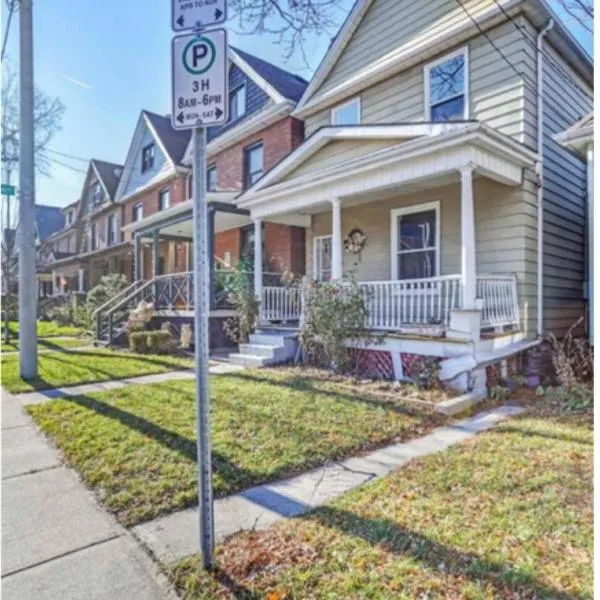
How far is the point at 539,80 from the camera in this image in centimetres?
828

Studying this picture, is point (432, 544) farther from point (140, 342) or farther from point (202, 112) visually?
point (140, 342)

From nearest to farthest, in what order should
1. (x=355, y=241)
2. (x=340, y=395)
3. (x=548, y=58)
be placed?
(x=340, y=395)
(x=548, y=58)
(x=355, y=241)

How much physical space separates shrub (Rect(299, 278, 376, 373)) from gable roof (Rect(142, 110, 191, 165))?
42.1 ft

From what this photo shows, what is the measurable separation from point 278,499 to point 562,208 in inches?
337

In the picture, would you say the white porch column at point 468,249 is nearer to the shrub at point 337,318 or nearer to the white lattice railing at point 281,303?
the shrub at point 337,318

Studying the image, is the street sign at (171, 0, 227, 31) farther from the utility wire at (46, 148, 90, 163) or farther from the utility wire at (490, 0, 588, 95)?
the utility wire at (46, 148, 90, 163)

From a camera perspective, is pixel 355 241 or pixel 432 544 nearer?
pixel 432 544

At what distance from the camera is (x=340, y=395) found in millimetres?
6266

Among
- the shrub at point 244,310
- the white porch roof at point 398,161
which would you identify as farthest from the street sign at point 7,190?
the white porch roof at point 398,161

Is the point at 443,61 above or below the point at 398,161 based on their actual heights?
above

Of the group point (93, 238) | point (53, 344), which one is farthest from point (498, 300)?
point (93, 238)

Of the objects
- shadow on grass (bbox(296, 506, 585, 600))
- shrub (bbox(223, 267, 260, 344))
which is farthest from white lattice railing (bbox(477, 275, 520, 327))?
shadow on grass (bbox(296, 506, 585, 600))

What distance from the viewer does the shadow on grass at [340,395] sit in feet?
17.8

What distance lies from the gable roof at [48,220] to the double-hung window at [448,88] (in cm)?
3993
